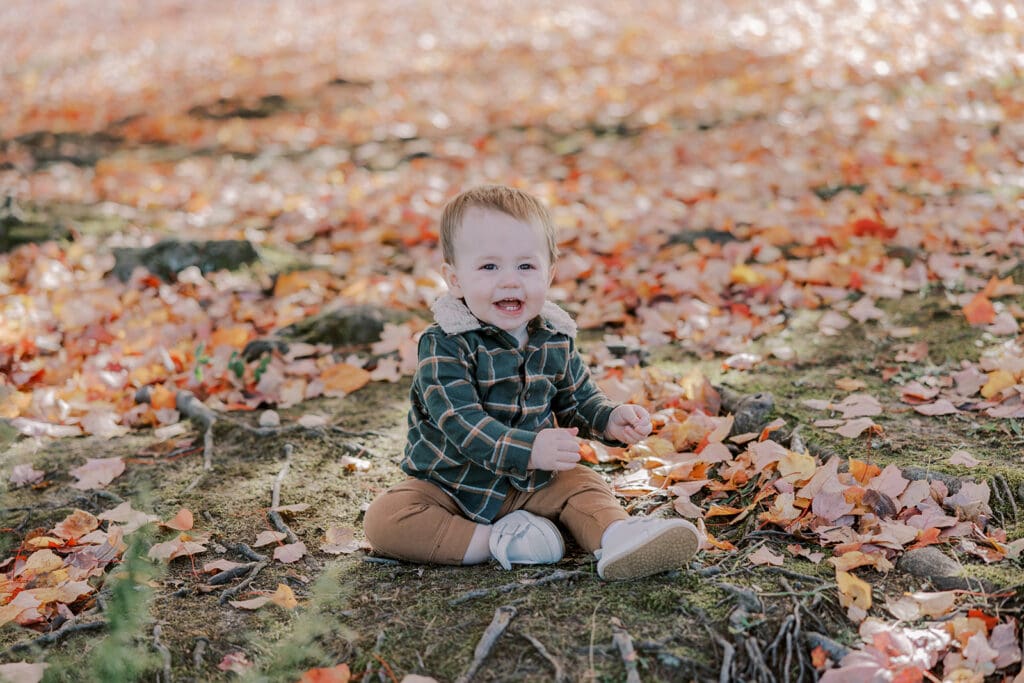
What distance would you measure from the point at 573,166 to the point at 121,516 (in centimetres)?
552

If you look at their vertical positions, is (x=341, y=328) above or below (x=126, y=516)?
above

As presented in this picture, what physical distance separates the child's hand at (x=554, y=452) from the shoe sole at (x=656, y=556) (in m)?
0.29

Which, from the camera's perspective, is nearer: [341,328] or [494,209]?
[494,209]

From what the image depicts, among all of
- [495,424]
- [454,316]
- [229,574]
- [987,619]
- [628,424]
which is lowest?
[229,574]

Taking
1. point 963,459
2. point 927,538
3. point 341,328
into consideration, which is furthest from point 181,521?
point 963,459

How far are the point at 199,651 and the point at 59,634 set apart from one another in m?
0.43

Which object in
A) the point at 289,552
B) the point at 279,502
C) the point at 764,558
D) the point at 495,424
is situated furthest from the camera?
the point at 279,502

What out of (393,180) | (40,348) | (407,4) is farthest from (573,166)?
(407,4)

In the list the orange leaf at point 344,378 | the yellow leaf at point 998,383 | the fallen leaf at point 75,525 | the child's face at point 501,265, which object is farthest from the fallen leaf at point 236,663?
the yellow leaf at point 998,383

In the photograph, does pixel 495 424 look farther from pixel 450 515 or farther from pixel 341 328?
pixel 341 328

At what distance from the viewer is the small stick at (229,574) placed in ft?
8.36

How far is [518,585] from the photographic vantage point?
235 centimetres

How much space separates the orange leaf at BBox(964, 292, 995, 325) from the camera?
3859mm

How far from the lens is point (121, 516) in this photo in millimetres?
2912
